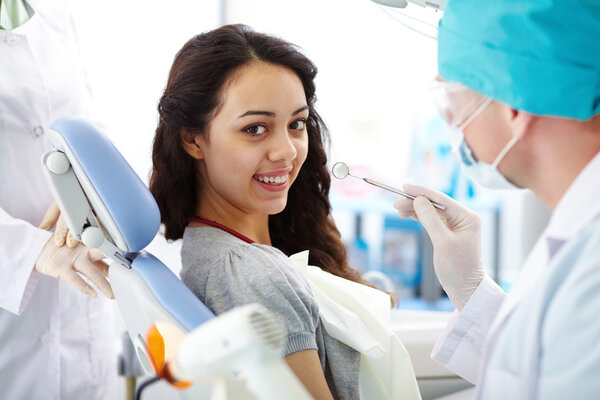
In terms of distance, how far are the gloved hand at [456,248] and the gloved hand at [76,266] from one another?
0.70 metres

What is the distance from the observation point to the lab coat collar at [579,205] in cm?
83

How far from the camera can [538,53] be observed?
0.83 metres

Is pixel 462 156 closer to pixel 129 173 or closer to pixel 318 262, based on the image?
pixel 129 173

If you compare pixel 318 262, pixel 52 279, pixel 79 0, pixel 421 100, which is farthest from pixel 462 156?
pixel 421 100

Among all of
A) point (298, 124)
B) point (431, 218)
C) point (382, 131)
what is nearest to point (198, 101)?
point (298, 124)

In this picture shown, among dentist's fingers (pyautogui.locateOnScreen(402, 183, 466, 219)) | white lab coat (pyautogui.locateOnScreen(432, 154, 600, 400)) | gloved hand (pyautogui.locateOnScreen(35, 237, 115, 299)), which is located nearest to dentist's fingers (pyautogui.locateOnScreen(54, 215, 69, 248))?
gloved hand (pyautogui.locateOnScreen(35, 237, 115, 299))

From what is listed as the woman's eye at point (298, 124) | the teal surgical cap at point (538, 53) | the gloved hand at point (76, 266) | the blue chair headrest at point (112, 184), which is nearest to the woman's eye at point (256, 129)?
the woman's eye at point (298, 124)

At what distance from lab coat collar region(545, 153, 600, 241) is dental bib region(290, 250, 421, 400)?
543 millimetres

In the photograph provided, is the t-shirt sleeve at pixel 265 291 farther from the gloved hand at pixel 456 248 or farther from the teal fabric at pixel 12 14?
the teal fabric at pixel 12 14

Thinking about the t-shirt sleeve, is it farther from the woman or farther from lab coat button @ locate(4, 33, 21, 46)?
lab coat button @ locate(4, 33, 21, 46)

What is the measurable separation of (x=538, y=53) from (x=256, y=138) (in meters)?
0.65

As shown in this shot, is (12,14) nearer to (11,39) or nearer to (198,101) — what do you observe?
(11,39)

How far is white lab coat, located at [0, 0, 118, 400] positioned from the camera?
1.29 meters

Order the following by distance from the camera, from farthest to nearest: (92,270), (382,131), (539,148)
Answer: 1. (382,131)
2. (92,270)
3. (539,148)
